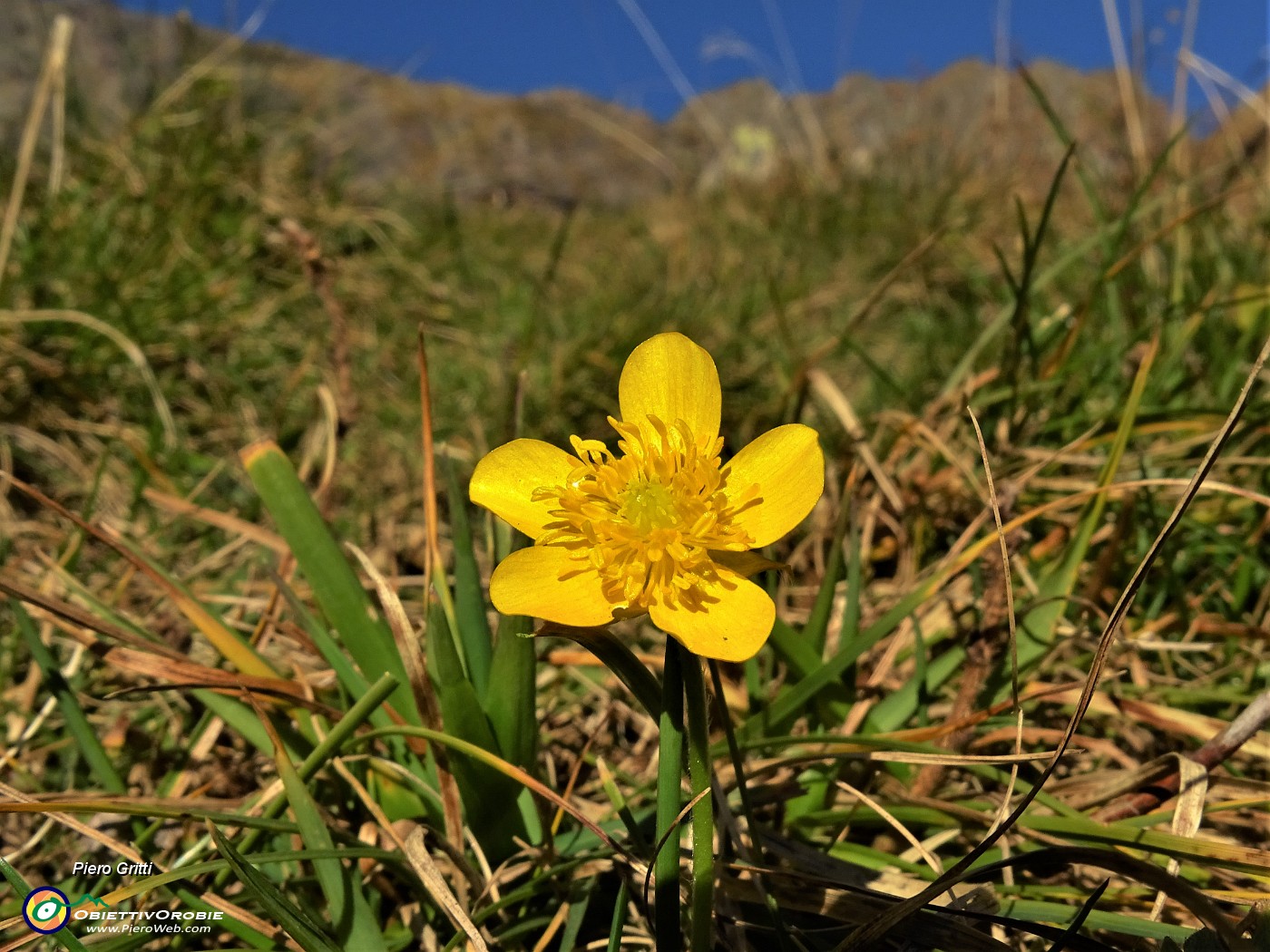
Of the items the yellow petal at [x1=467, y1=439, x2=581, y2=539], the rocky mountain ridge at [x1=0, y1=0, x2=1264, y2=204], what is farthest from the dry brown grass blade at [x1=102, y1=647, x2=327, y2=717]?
the rocky mountain ridge at [x1=0, y1=0, x2=1264, y2=204]

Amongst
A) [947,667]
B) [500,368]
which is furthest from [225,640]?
[500,368]

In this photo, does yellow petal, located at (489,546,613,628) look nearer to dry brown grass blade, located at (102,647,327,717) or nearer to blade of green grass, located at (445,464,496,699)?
blade of green grass, located at (445,464,496,699)

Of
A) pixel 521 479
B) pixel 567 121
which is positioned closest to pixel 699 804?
pixel 521 479

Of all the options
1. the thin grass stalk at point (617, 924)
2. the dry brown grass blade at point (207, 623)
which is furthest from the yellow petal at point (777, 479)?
the dry brown grass blade at point (207, 623)

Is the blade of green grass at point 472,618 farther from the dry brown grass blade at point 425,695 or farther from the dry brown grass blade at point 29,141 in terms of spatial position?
the dry brown grass blade at point 29,141

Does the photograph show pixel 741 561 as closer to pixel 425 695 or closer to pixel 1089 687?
A: pixel 1089 687

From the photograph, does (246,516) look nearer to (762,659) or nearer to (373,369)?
(373,369)

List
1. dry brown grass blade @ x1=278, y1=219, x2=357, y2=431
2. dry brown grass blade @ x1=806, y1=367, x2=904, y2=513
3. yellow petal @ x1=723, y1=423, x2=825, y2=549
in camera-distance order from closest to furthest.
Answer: yellow petal @ x1=723, y1=423, x2=825, y2=549 → dry brown grass blade @ x1=278, y1=219, x2=357, y2=431 → dry brown grass blade @ x1=806, y1=367, x2=904, y2=513
